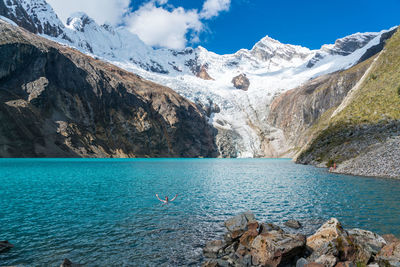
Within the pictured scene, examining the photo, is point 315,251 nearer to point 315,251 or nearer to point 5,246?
point 315,251

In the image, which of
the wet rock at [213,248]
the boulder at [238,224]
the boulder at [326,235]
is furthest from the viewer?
the boulder at [238,224]

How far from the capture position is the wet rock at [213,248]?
13461 millimetres

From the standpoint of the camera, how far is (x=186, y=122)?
180 m

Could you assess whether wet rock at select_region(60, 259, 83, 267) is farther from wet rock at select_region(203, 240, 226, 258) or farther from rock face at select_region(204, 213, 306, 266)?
wet rock at select_region(203, 240, 226, 258)

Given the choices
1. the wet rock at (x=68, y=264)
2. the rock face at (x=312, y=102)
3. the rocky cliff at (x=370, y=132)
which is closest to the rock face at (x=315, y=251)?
the wet rock at (x=68, y=264)

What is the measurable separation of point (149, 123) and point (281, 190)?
425 ft

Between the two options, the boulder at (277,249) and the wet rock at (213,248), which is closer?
the boulder at (277,249)

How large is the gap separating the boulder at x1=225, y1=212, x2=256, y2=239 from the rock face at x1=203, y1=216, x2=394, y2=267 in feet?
3.16

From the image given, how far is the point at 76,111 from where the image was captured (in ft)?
428

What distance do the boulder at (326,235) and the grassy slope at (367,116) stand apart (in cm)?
3919

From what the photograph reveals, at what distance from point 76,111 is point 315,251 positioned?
136826 millimetres

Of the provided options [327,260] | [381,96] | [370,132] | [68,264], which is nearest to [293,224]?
[327,260]

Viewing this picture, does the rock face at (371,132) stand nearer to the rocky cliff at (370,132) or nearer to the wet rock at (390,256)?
the rocky cliff at (370,132)

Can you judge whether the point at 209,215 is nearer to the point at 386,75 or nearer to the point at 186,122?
the point at 386,75
